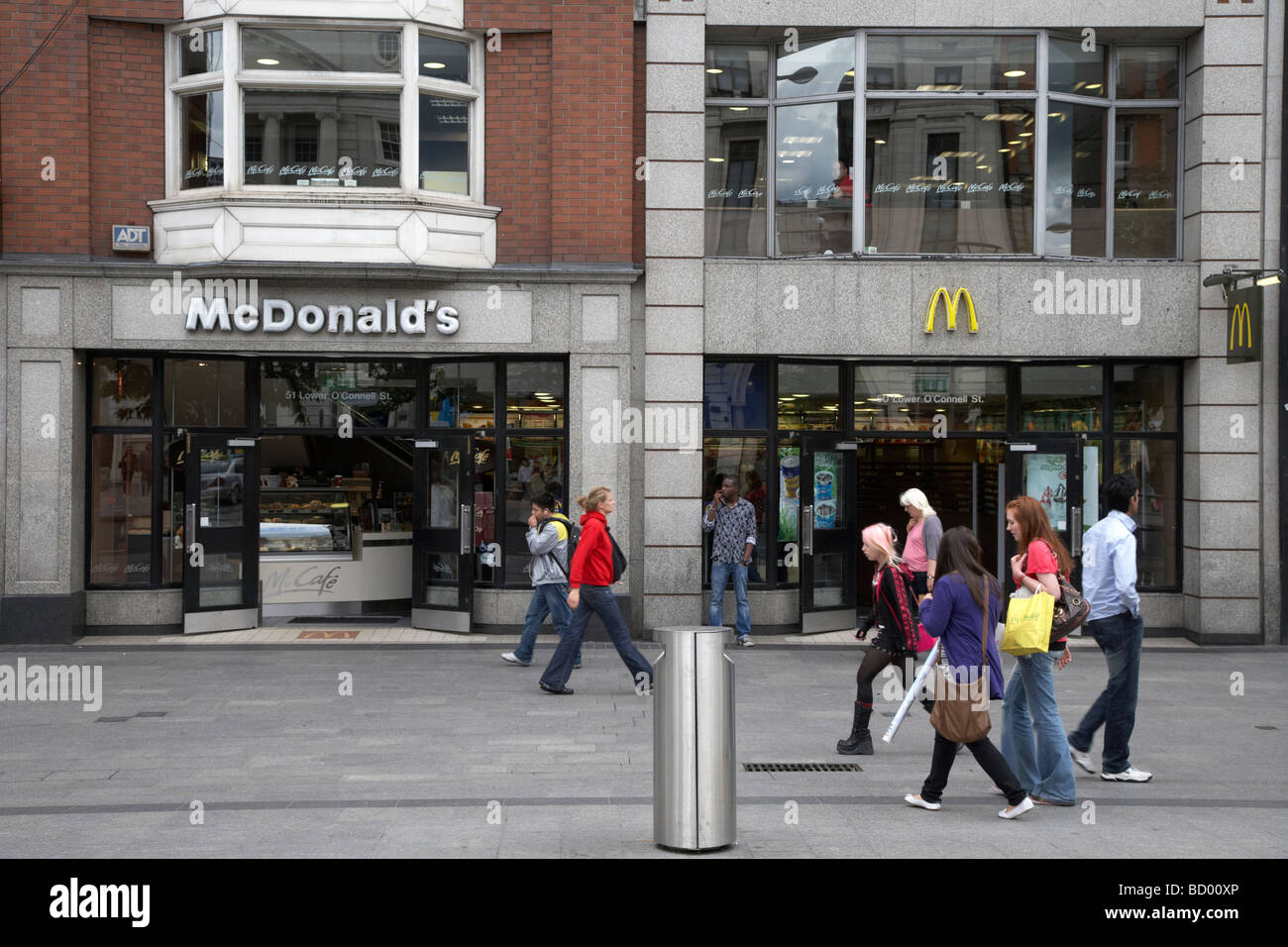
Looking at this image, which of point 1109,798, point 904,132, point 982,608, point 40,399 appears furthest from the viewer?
point 904,132

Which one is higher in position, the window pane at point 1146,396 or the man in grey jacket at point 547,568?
the window pane at point 1146,396

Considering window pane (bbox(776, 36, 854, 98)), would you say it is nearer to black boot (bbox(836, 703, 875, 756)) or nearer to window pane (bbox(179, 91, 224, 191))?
window pane (bbox(179, 91, 224, 191))

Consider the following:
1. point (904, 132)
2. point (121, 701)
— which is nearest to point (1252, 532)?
point (904, 132)

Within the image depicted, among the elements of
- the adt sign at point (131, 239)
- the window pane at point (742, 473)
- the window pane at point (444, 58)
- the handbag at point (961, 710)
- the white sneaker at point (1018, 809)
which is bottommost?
the white sneaker at point (1018, 809)

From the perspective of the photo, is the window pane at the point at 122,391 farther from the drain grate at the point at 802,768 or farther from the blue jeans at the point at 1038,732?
the blue jeans at the point at 1038,732

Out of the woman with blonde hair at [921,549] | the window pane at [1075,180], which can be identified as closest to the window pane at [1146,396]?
the window pane at [1075,180]

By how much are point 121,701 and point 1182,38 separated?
44.2 ft

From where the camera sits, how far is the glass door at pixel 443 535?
1427 cm

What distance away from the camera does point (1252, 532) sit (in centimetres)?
1404

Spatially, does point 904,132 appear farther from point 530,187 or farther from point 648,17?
point 530,187

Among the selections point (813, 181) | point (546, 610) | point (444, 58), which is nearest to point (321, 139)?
point (444, 58)

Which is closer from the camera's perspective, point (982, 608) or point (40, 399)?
point (982, 608)

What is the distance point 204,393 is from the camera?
565 inches

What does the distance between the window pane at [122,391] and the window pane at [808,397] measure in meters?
7.29
